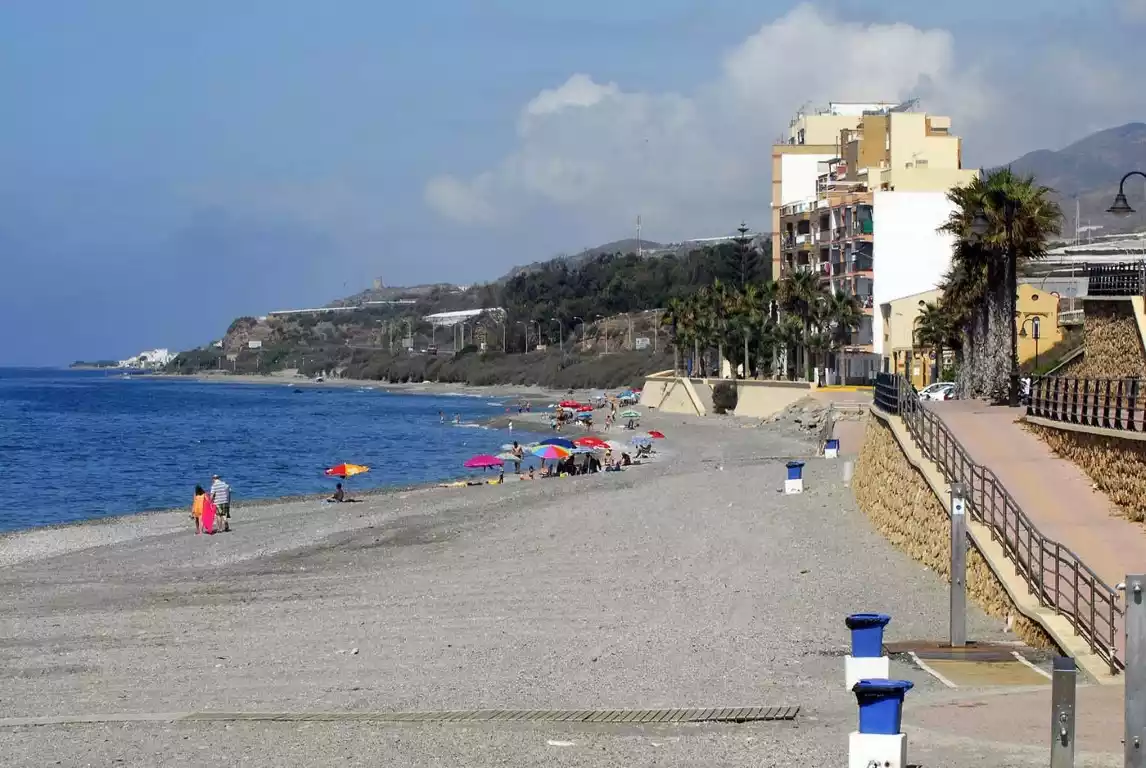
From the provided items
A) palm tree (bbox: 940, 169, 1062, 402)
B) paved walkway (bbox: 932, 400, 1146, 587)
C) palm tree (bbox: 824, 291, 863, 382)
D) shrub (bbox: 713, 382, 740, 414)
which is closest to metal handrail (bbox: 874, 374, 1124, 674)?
paved walkway (bbox: 932, 400, 1146, 587)

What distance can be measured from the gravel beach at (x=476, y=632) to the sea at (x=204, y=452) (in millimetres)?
17667

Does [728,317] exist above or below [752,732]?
above

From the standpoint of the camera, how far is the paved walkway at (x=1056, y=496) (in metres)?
16.2

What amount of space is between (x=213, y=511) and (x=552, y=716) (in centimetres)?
2218

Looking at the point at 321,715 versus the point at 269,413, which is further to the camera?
the point at 269,413

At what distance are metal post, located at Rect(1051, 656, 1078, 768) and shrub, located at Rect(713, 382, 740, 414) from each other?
7726 cm

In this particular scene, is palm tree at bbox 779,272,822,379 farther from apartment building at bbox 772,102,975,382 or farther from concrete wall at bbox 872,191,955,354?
concrete wall at bbox 872,191,955,354

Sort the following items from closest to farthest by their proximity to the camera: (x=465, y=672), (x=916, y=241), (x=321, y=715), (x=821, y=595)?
(x=321, y=715)
(x=465, y=672)
(x=821, y=595)
(x=916, y=241)

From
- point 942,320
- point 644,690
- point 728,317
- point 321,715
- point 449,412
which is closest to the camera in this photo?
point 321,715

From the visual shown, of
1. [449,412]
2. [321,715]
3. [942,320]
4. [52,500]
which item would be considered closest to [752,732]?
[321,715]

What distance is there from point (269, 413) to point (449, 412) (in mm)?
18172

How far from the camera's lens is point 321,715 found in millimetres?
12664

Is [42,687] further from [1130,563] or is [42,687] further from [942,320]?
[942,320]

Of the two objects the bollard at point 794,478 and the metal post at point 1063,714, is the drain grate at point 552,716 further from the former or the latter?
the bollard at point 794,478
